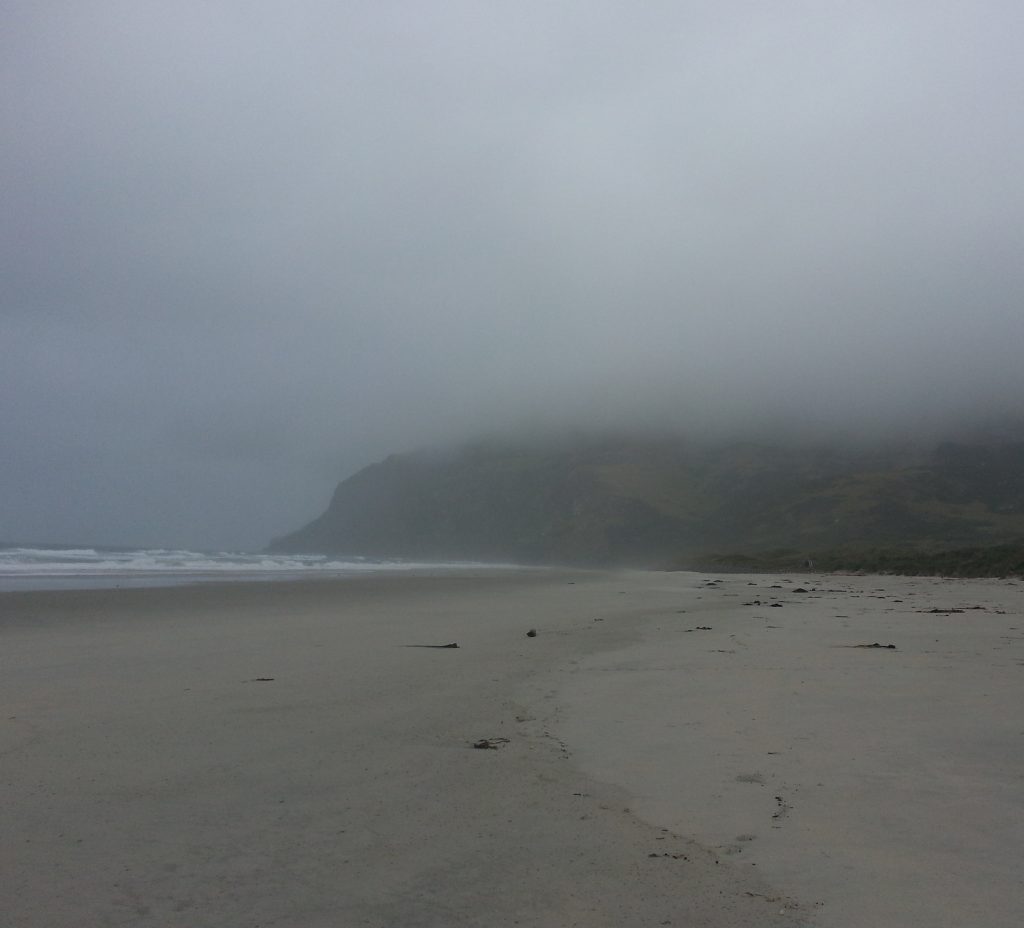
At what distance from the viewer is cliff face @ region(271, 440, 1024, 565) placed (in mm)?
95625

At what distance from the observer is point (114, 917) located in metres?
3.21

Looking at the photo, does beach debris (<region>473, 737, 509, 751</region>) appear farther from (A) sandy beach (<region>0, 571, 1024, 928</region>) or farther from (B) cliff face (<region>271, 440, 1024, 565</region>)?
(B) cliff face (<region>271, 440, 1024, 565</region>)

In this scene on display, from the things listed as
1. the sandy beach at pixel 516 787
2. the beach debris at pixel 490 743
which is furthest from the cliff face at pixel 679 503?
the beach debris at pixel 490 743

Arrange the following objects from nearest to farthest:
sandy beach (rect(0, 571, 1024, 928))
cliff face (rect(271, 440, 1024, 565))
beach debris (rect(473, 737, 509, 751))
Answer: sandy beach (rect(0, 571, 1024, 928))
beach debris (rect(473, 737, 509, 751))
cliff face (rect(271, 440, 1024, 565))

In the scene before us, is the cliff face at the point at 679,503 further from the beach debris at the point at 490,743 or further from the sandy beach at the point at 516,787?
the beach debris at the point at 490,743

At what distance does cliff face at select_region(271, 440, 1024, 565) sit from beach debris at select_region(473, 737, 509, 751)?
6535cm

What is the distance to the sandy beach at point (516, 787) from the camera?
3.33 m

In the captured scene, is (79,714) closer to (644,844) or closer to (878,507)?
(644,844)

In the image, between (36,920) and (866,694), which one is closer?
(36,920)

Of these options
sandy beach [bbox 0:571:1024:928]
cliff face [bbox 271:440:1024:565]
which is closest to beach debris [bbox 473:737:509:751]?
sandy beach [bbox 0:571:1024:928]

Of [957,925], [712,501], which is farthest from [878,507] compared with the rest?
[957,925]

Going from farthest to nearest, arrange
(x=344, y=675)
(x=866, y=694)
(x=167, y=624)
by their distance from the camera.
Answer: (x=167, y=624), (x=344, y=675), (x=866, y=694)

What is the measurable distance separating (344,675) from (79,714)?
2.85m

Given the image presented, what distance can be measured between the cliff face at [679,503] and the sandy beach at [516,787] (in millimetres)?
63126
